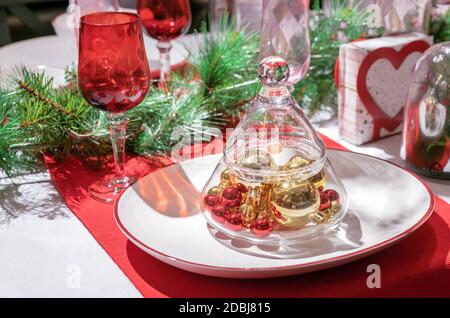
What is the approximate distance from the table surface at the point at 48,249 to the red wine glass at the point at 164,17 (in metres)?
0.32

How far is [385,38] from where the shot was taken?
1019mm

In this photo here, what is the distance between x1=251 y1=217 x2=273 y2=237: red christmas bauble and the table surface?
105mm

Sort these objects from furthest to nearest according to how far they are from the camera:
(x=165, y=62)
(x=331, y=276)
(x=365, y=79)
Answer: (x=165, y=62), (x=365, y=79), (x=331, y=276)

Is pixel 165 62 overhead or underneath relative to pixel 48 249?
overhead

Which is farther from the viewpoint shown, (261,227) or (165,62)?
(165,62)

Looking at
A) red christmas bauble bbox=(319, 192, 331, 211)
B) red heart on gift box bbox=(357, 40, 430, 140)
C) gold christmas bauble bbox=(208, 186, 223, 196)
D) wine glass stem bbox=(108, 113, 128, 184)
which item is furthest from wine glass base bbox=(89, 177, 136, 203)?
red heart on gift box bbox=(357, 40, 430, 140)

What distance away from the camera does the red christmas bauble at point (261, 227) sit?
0.67 metres

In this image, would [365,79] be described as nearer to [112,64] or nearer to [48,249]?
[112,64]

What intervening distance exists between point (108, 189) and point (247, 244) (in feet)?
0.82

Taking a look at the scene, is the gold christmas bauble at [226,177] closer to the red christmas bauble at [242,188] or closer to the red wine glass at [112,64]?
the red christmas bauble at [242,188]

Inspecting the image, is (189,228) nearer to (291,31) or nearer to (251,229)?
(251,229)

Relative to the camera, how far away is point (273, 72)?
0.69m

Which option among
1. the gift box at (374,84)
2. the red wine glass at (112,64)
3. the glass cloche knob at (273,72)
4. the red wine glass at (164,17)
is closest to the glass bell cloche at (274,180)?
the glass cloche knob at (273,72)

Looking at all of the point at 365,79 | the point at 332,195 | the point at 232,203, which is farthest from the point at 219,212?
the point at 365,79
